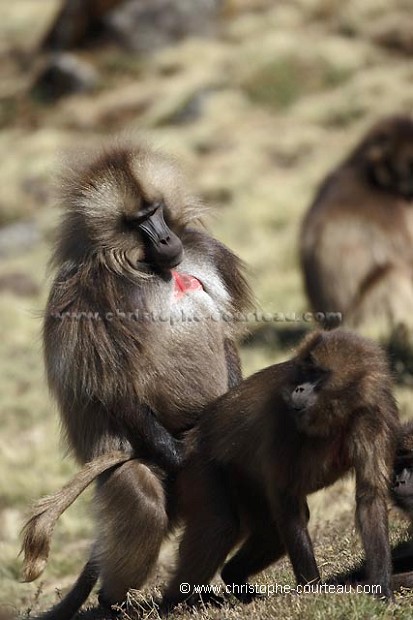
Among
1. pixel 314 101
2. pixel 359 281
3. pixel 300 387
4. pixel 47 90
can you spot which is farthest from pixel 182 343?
pixel 47 90

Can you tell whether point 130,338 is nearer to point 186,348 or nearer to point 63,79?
point 186,348

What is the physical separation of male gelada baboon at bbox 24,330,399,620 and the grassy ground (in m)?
2.05

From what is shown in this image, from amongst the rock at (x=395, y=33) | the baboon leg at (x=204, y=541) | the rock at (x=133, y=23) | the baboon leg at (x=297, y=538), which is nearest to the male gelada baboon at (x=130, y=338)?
the baboon leg at (x=204, y=541)

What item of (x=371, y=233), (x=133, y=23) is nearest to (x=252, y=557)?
(x=371, y=233)

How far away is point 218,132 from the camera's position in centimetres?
2130

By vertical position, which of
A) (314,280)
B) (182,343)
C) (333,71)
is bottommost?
(333,71)

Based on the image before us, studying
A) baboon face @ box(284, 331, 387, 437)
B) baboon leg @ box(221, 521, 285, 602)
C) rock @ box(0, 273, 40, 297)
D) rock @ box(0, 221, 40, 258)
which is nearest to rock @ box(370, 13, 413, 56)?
rock @ box(0, 221, 40, 258)

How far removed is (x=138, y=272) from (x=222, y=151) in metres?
15.4

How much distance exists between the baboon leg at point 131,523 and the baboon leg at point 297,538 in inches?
25.6

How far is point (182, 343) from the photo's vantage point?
17.6 feet

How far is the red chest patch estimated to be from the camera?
17.7 feet

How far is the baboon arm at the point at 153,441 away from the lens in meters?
5.23

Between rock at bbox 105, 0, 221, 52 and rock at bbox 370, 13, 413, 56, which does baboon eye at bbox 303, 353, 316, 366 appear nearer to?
rock at bbox 370, 13, 413, 56

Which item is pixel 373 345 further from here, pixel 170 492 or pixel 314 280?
pixel 314 280
